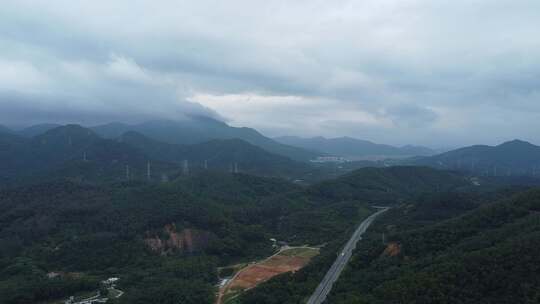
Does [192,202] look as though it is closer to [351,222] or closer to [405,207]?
[351,222]

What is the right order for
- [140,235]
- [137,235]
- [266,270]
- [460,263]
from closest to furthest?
1. [460,263]
2. [266,270]
3. [137,235]
4. [140,235]

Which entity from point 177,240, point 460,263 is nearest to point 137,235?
point 177,240

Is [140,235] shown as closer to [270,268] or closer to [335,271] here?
[270,268]

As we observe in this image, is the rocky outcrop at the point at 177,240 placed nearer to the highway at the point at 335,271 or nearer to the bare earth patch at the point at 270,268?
the bare earth patch at the point at 270,268

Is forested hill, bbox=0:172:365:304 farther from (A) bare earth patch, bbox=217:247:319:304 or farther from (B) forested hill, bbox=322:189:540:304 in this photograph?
(B) forested hill, bbox=322:189:540:304

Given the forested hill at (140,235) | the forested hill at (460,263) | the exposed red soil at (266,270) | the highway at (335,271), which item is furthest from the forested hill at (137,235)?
the forested hill at (460,263)

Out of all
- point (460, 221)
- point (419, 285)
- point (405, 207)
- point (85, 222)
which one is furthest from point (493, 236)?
point (85, 222)
